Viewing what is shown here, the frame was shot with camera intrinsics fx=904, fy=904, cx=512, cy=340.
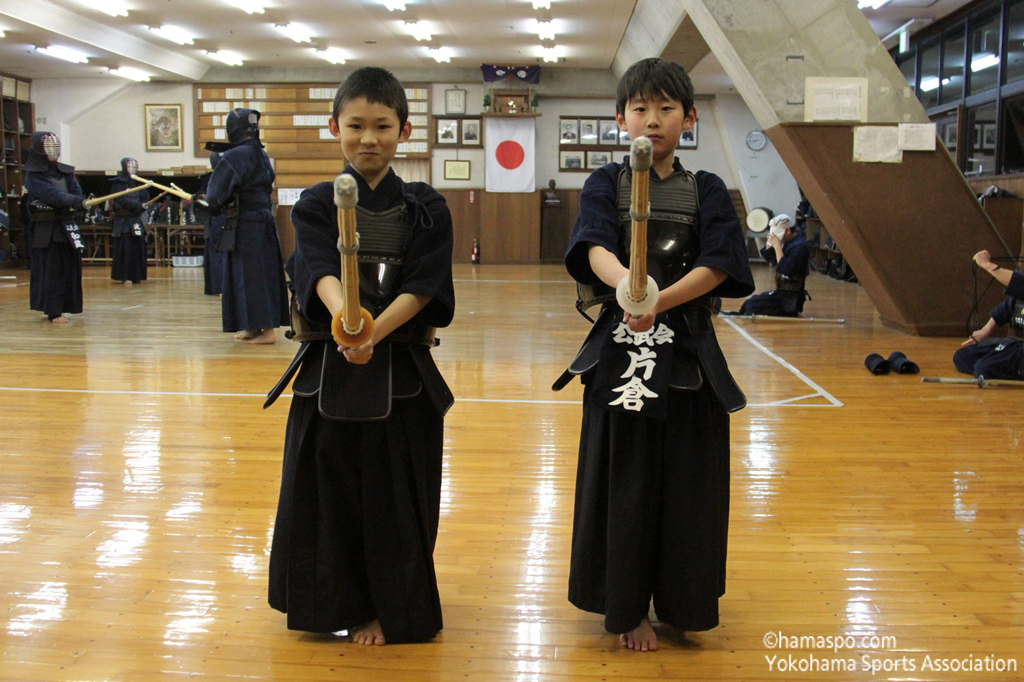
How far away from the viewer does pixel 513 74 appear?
1573 centimetres

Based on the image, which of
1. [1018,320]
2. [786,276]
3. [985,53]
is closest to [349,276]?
[1018,320]

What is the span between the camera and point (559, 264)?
15961mm

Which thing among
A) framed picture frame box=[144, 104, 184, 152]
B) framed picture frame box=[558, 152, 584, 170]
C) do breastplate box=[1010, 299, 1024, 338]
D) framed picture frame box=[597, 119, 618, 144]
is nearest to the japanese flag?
framed picture frame box=[558, 152, 584, 170]

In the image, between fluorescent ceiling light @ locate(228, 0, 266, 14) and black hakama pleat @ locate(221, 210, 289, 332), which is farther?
fluorescent ceiling light @ locate(228, 0, 266, 14)

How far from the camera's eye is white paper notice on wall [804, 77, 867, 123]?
21.2ft

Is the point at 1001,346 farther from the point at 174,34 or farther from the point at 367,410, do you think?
the point at 174,34

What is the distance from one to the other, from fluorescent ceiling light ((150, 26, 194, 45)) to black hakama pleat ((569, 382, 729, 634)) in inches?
506

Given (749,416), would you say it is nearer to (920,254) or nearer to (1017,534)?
(1017,534)

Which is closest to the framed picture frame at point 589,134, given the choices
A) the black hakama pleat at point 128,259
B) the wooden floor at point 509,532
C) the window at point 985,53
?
the window at point 985,53

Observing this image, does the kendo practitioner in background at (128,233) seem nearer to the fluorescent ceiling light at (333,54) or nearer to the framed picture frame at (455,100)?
the fluorescent ceiling light at (333,54)

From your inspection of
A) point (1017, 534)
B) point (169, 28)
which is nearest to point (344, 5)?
point (169, 28)

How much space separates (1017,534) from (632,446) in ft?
4.92

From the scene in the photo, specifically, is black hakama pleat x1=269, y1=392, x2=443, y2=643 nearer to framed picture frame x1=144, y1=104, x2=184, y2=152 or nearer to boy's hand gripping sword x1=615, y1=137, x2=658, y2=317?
boy's hand gripping sword x1=615, y1=137, x2=658, y2=317

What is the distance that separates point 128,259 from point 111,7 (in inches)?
130
